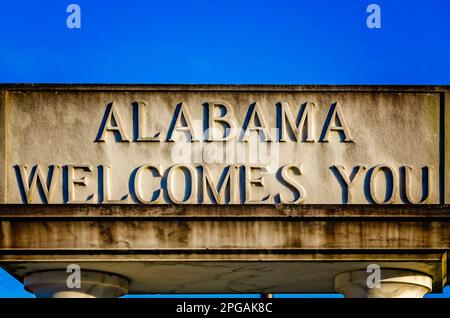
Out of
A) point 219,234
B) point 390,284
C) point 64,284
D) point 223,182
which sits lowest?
point 390,284

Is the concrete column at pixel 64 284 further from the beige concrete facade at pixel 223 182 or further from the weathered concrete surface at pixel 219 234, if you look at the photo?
the weathered concrete surface at pixel 219 234

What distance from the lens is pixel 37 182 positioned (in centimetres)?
1425

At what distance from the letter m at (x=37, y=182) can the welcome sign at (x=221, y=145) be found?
0.02 m

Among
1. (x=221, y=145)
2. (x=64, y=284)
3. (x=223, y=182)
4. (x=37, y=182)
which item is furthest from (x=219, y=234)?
(x=37, y=182)

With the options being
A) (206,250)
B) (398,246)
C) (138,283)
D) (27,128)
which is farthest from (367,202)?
(27,128)

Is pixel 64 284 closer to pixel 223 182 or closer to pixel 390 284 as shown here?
pixel 223 182

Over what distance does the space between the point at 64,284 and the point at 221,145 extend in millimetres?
3384

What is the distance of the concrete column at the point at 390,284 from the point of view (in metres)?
14.6

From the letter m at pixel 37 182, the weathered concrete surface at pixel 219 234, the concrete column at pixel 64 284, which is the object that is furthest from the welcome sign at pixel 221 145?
the concrete column at pixel 64 284

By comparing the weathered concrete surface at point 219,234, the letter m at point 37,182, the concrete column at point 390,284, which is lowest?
the concrete column at point 390,284

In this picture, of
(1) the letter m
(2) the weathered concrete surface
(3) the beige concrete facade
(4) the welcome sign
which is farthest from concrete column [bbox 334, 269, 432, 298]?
(1) the letter m

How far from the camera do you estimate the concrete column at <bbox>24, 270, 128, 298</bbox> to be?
47.4 ft

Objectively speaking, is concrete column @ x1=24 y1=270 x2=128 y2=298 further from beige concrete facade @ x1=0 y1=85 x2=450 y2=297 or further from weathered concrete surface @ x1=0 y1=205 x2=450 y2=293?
weathered concrete surface @ x1=0 y1=205 x2=450 y2=293

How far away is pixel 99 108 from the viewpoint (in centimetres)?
1451
